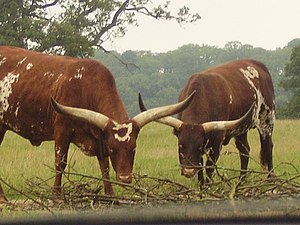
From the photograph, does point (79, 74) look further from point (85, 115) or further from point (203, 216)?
point (203, 216)

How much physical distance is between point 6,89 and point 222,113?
2.78 meters

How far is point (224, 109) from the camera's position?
9.70m

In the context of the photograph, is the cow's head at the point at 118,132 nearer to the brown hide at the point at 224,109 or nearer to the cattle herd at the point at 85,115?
the cattle herd at the point at 85,115

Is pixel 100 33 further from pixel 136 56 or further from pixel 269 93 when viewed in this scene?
pixel 136 56

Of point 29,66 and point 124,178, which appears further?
point 29,66

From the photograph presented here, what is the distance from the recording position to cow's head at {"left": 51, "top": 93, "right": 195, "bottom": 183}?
719 cm

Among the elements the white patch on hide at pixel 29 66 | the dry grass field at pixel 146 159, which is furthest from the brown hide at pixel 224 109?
the white patch on hide at pixel 29 66

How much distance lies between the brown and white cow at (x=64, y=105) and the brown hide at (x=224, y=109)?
0.50m

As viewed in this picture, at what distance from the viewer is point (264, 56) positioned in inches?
3022

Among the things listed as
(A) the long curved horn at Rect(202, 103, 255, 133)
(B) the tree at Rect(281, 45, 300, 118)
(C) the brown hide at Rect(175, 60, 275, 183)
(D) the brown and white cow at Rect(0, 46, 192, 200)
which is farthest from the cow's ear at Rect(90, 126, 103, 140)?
(B) the tree at Rect(281, 45, 300, 118)

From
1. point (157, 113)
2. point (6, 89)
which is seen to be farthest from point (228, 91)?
point (6, 89)

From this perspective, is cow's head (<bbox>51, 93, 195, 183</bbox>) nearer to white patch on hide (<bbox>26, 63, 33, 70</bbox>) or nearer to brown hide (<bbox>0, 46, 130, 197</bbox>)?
brown hide (<bbox>0, 46, 130, 197</bbox>)

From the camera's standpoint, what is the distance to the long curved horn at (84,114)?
7.53 meters

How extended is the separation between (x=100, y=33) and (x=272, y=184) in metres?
28.2
